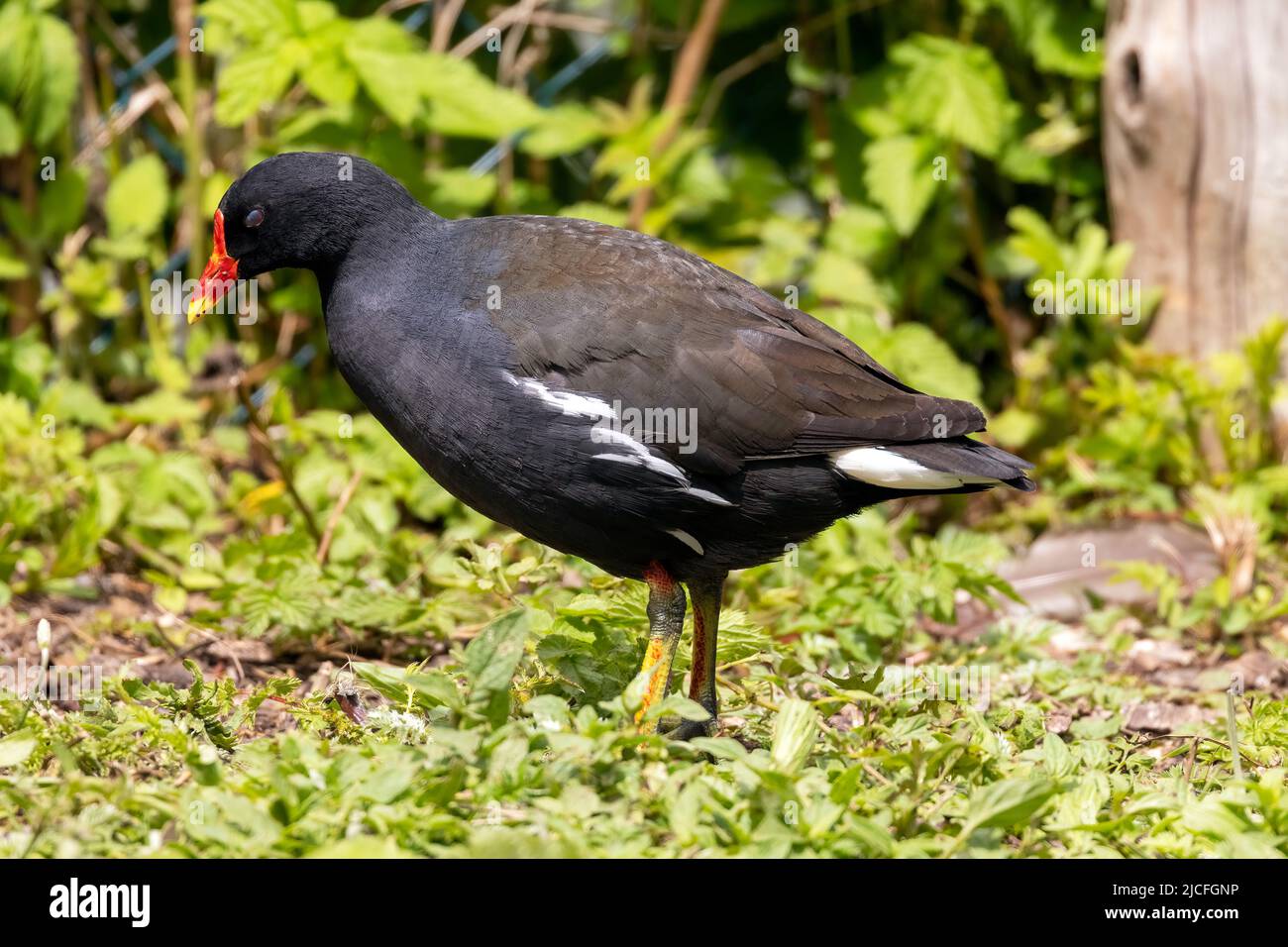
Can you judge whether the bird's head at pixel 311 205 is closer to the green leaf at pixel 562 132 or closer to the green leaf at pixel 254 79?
the green leaf at pixel 254 79

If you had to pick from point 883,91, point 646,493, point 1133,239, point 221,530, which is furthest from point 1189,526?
point 221,530

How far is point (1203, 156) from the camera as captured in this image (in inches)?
245

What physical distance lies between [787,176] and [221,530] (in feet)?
10.1

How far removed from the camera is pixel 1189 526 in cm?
600

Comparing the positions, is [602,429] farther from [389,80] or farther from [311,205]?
[389,80]

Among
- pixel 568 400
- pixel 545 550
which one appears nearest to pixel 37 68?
pixel 545 550

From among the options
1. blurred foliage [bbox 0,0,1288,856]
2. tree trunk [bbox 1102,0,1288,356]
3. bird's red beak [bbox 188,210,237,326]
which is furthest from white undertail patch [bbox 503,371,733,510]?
tree trunk [bbox 1102,0,1288,356]

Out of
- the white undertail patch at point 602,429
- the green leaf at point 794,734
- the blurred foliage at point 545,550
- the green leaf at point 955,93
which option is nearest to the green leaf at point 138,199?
the blurred foliage at point 545,550

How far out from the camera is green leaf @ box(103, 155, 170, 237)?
6.38 meters

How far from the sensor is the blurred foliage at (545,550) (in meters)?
3.14

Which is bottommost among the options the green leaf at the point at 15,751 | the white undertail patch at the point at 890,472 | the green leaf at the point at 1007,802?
the green leaf at the point at 1007,802

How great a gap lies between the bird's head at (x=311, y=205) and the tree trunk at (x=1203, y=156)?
3508 millimetres

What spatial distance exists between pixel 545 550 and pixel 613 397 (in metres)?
1.16

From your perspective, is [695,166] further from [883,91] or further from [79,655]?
[79,655]
